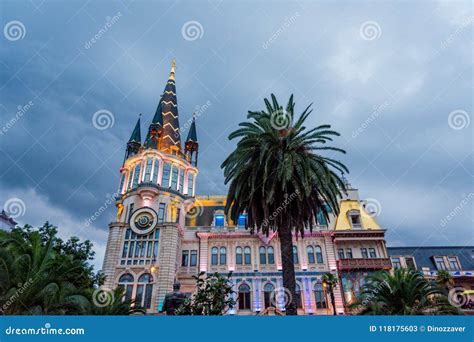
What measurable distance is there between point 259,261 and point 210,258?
5.83 metres

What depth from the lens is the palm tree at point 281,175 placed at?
18.1 meters

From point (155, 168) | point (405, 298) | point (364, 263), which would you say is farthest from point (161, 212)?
point (405, 298)

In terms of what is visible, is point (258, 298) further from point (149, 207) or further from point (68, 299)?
point (68, 299)

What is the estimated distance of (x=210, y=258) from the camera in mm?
33438

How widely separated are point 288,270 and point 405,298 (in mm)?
10800

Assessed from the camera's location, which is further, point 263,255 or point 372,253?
point 263,255

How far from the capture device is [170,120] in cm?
4378

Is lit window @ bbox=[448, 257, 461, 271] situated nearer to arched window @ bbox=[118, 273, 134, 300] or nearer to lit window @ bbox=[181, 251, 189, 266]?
lit window @ bbox=[181, 251, 189, 266]

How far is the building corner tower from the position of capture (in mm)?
30078

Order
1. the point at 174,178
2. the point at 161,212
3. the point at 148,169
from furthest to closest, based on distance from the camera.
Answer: the point at 174,178, the point at 148,169, the point at 161,212

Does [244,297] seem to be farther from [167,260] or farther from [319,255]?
[319,255]

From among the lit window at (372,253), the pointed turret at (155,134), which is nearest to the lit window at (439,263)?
the lit window at (372,253)
